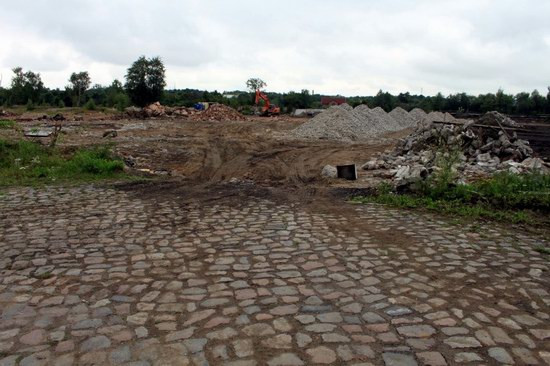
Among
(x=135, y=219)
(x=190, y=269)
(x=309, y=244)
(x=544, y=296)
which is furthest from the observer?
(x=135, y=219)

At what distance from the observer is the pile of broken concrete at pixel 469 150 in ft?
38.5

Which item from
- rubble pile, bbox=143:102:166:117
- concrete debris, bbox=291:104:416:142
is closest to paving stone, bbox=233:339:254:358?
concrete debris, bbox=291:104:416:142

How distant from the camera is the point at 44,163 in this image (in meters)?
10.5

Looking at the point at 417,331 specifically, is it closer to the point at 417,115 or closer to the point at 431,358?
the point at 431,358

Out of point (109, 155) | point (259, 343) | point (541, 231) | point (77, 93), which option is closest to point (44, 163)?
point (109, 155)

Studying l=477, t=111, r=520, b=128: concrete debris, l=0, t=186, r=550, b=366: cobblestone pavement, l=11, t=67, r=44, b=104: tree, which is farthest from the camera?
l=11, t=67, r=44, b=104: tree

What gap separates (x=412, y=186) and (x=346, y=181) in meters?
3.28

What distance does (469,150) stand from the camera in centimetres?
1374

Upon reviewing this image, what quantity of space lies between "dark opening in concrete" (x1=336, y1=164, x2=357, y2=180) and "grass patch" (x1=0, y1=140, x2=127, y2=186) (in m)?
5.38

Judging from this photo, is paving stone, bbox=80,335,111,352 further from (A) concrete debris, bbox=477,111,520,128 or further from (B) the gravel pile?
(B) the gravel pile

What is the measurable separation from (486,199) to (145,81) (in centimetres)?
3976

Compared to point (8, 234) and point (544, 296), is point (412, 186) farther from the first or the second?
point (8, 234)

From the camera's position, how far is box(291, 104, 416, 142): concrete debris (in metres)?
23.5

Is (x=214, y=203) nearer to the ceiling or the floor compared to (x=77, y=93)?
nearer to the floor
